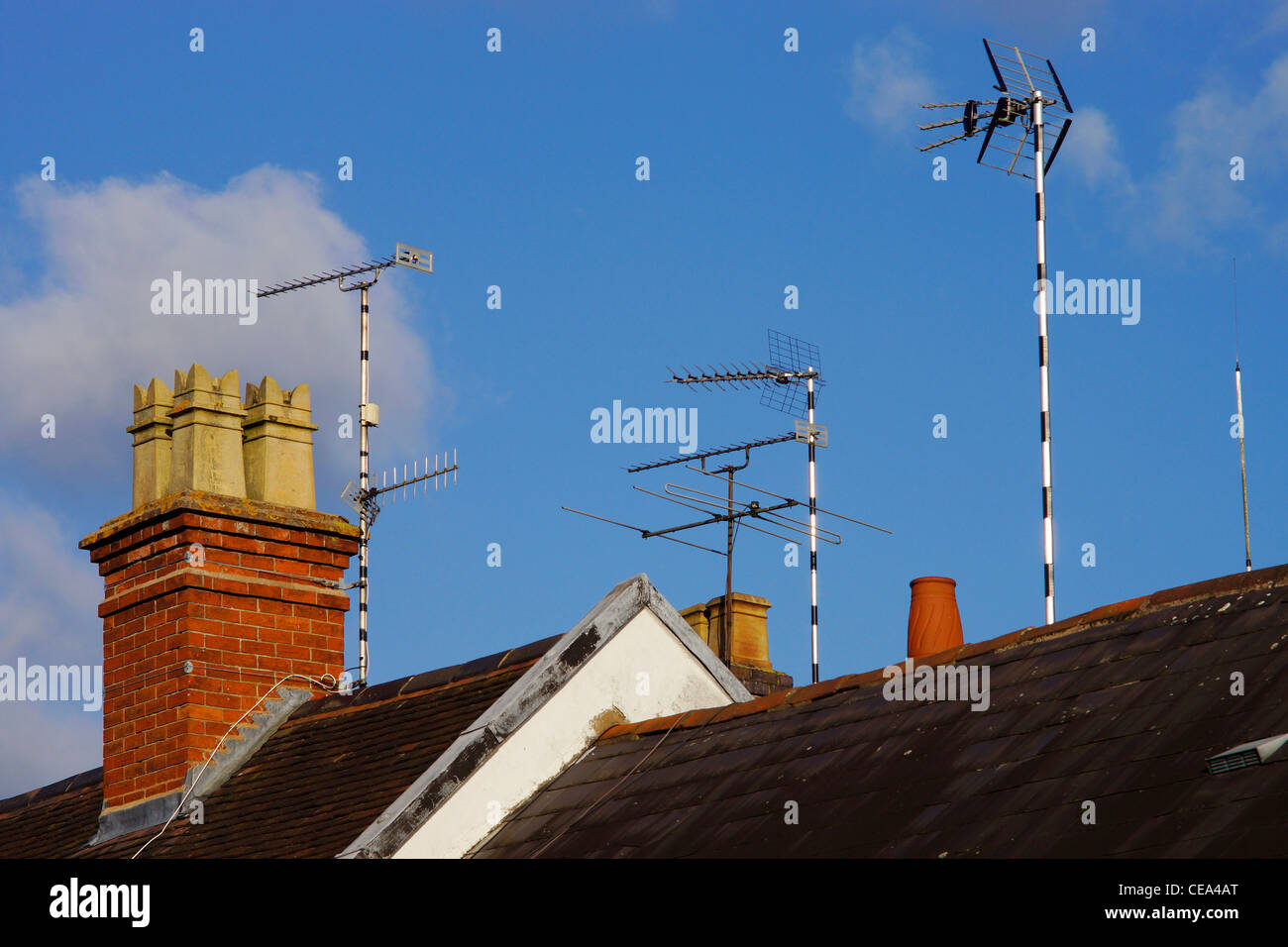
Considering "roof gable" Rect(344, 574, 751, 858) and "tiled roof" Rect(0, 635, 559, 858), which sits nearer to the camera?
"roof gable" Rect(344, 574, 751, 858)

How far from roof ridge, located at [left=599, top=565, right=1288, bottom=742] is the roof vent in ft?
5.90

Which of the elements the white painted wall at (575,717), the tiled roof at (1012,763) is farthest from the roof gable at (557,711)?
the tiled roof at (1012,763)

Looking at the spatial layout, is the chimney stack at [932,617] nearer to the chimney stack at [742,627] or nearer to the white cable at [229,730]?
the white cable at [229,730]

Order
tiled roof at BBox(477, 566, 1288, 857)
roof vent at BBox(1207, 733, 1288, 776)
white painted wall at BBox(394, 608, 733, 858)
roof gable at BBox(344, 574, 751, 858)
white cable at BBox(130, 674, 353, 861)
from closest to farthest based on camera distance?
roof vent at BBox(1207, 733, 1288, 776), tiled roof at BBox(477, 566, 1288, 857), roof gable at BBox(344, 574, 751, 858), white painted wall at BBox(394, 608, 733, 858), white cable at BBox(130, 674, 353, 861)

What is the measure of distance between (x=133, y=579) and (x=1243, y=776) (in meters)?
11.0

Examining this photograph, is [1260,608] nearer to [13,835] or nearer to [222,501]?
[222,501]

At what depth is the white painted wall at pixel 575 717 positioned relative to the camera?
40.3 ft

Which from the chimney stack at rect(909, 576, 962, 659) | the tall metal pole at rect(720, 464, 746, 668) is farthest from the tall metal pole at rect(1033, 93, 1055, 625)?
the tall metal pole at rect(720, 464, 746, 668)

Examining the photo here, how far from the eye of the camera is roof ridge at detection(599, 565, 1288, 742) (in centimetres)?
962

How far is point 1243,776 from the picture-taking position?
7668mm

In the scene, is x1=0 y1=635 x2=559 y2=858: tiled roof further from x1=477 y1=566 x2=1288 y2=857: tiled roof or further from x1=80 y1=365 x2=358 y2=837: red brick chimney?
x1=477 y1=566 x2=1288 y2=857: tiled roof

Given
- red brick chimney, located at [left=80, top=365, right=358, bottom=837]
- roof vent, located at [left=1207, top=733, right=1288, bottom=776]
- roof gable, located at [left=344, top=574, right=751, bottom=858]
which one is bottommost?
roof vent, located at [left=1207, top=733, right=1288, bottom=776]

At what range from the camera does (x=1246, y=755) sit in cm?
775

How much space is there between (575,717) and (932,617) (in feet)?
8.94
